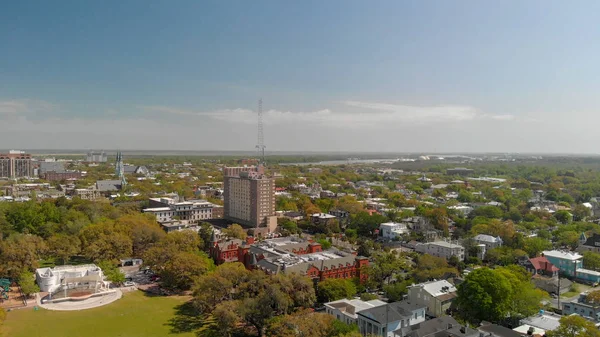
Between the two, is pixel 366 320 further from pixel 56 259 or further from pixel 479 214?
pixel 479 214

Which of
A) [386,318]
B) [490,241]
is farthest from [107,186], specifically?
[386,318]

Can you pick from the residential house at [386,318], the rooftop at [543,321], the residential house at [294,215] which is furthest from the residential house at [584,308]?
the residential house at [294,215]

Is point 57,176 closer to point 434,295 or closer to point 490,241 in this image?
point 490,241

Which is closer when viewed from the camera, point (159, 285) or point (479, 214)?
point (159, 285)

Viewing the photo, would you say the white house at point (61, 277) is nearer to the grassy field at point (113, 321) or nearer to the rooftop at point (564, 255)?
the grassy field at point (113, 321)

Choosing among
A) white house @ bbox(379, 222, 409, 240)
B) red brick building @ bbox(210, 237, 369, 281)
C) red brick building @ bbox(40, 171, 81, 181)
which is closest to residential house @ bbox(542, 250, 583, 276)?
white house @ bbox(379, 222, 409, 240)

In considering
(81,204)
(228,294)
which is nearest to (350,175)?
(81,204)

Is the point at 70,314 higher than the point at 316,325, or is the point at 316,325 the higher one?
the point at 316,325

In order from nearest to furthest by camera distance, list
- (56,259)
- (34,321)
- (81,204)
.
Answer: (34,321), (56,259), (81,204)
